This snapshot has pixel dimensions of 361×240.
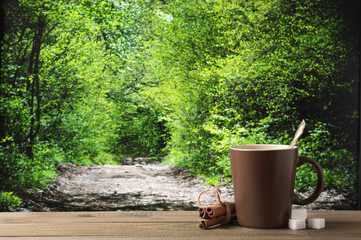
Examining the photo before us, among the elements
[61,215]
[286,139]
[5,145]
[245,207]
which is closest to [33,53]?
[5,145]

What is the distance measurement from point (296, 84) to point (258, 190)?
1105 mm

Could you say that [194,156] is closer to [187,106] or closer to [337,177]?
[187,106]

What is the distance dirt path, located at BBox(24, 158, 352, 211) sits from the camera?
1735 mm

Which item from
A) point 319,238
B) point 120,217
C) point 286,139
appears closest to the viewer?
point 319,238

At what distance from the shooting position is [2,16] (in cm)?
177

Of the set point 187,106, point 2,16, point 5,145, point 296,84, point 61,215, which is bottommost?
point 61,215

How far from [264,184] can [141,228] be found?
26 cm

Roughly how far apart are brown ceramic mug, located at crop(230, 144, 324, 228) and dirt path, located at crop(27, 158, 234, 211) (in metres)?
0.95

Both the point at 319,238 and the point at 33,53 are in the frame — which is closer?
the point at 319,238

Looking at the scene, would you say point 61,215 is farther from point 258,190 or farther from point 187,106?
point 187,106

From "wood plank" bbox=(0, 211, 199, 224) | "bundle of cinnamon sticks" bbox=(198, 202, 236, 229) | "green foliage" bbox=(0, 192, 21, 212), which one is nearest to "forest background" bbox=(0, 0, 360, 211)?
"green foliage" bbox=(0, 192, 21, 212)

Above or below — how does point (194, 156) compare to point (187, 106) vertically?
below

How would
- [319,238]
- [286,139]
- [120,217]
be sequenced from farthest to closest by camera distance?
[286,139] → [120,217] → [319,238]

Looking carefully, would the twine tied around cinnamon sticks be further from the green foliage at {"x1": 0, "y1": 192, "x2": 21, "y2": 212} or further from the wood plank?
the green foliage at {"x1": 0, "y1": 192, "x2": 21, "y2": 212}
